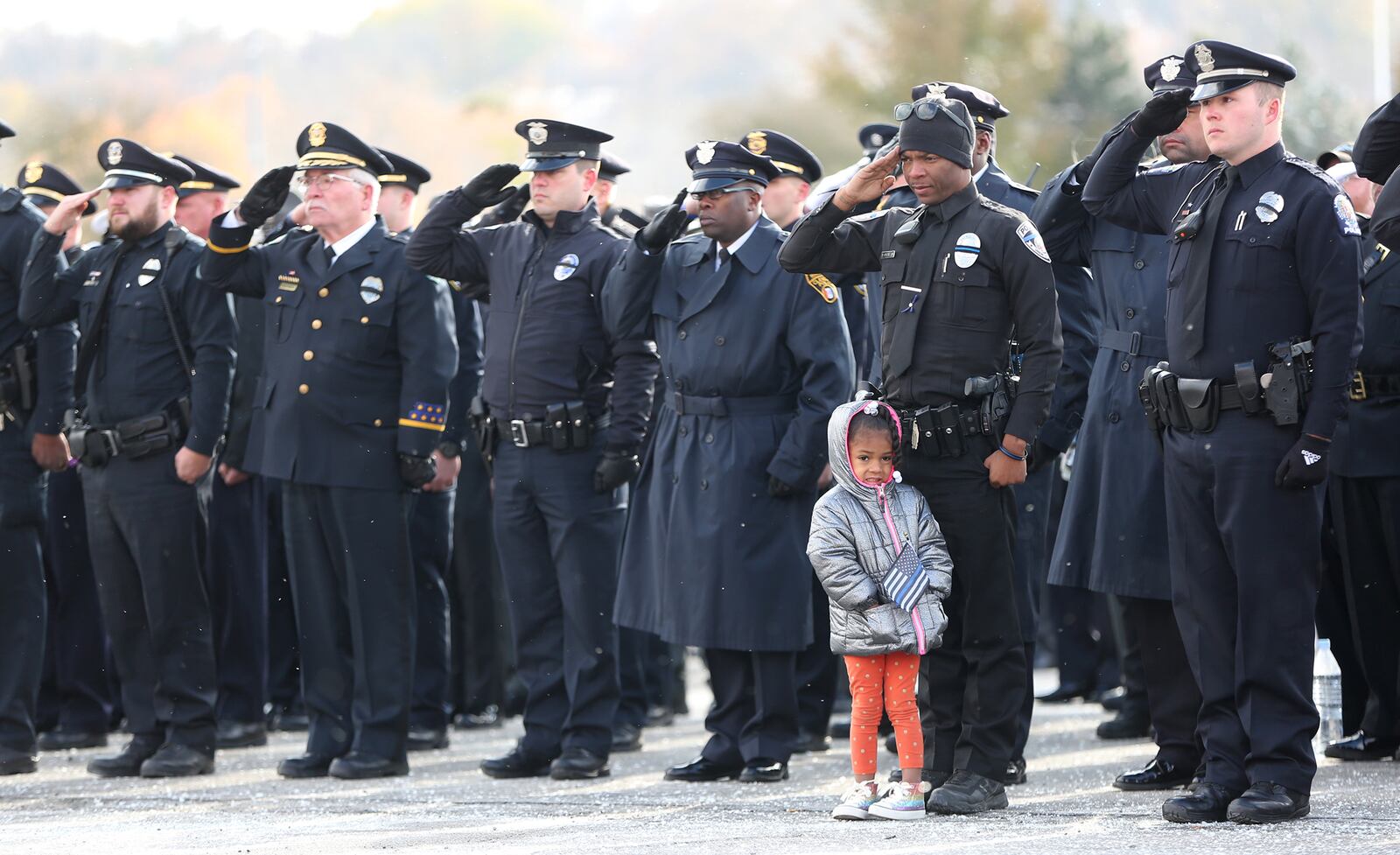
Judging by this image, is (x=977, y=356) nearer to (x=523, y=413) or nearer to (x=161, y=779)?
(x=523, y=413)

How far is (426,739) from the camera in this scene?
8891 mm

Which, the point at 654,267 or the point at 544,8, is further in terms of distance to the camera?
the point at 544,8

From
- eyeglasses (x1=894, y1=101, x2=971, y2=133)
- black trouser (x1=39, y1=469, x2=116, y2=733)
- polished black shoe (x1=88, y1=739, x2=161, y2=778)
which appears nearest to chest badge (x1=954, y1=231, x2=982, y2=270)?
eyeglasses (x1=894, y1=101, x2=971, y2=133)

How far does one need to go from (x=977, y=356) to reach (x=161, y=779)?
372 centimetres

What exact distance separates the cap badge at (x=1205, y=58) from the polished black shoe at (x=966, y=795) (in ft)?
7.32

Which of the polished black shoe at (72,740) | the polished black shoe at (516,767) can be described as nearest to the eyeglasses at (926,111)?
the polished black shoe at (516,767)

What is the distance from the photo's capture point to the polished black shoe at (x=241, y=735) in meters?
9.01

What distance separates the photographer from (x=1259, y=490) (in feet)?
19.0

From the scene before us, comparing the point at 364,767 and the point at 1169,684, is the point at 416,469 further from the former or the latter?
the point at 1169,684

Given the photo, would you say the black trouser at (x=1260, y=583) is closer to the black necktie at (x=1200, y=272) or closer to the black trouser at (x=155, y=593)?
the black necktie at (x=1200, y=272)

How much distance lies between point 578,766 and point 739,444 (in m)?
1.37

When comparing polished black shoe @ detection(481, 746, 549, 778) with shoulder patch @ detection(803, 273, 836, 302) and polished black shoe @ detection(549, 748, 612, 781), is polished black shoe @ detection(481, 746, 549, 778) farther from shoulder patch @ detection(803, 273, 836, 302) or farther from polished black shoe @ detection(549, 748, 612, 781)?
shoulder patch @ detection(803, 273, 836, 302)

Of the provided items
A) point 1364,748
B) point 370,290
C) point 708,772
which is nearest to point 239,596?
point 370,290

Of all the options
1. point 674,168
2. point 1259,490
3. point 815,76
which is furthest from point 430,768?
point 674,168
